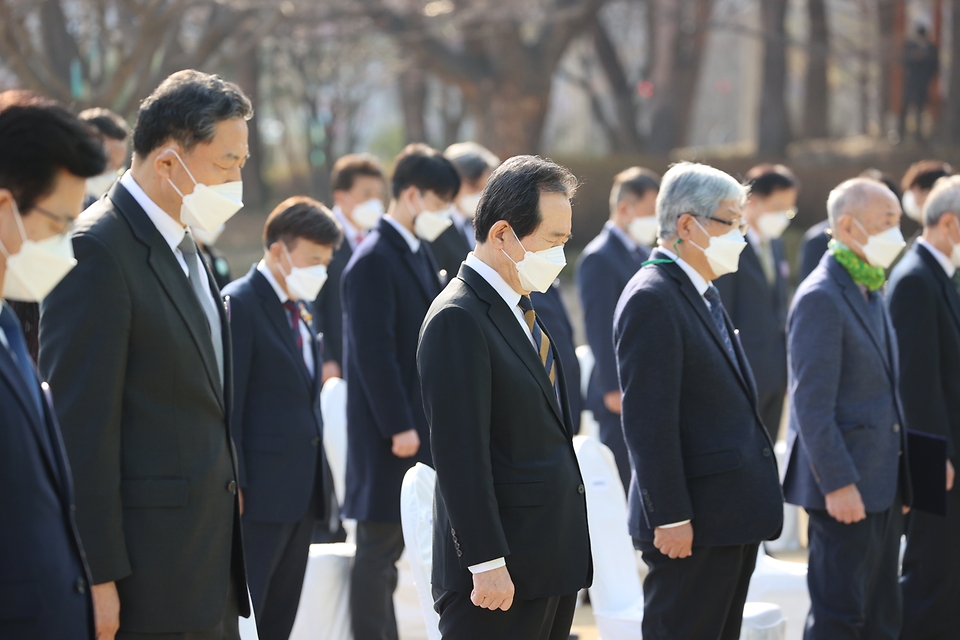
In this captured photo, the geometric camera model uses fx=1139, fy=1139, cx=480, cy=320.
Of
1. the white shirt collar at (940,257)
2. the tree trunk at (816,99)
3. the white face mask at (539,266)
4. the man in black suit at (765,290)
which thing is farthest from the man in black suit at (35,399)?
the tree trunk at (816,99)

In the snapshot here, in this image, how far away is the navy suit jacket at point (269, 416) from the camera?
4.05 meters

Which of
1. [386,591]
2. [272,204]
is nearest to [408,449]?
[386,591]

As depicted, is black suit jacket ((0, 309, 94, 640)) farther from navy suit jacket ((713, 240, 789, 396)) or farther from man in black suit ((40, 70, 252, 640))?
navy suit jacket ((713, 240, 789, 396))

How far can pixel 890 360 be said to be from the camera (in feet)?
14.4

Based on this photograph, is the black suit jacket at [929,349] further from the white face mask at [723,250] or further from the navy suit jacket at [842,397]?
the white face mask at [723,250]

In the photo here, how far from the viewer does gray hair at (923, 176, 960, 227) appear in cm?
485

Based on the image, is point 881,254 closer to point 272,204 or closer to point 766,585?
point 766,585

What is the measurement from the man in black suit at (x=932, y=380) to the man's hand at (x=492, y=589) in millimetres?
2495

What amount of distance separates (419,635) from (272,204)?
658 inches

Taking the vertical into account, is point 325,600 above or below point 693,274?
below

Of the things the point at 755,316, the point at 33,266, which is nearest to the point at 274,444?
the point at 33,266

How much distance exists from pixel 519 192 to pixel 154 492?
1.20m

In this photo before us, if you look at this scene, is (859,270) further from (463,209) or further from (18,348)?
(18,348)

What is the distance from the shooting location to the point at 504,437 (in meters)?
2.96
